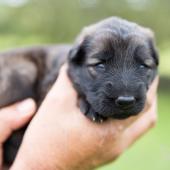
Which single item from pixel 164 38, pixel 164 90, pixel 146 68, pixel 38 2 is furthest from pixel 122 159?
pixel 38 2

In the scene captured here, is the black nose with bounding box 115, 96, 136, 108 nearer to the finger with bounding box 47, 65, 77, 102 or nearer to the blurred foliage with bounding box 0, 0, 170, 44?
the finger with bounding box 47, 65, 77, 102

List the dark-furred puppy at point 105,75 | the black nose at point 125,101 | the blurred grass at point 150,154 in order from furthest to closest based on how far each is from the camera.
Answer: the blurred grass at point 150,154, the dark-furred puppy at point 105,75, the black nose at point 125,101

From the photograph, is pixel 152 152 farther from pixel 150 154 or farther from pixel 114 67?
pixel 114 67

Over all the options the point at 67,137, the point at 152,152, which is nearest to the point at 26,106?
the point at 67,137

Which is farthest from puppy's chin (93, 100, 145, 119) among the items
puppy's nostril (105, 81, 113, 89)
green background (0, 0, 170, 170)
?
green background (0, 0, 170, 170)

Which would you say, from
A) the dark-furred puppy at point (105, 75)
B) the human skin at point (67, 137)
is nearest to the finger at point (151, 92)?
the human skin at point (67, 137)

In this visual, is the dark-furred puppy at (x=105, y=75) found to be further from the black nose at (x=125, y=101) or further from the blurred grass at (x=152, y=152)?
the blurred grass at (x=152, y=152)

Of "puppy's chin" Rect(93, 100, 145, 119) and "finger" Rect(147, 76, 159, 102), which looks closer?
"puppy's chin" Rect(93, 100, 145, 119)

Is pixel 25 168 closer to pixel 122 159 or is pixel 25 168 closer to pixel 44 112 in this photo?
pixel 44 112
